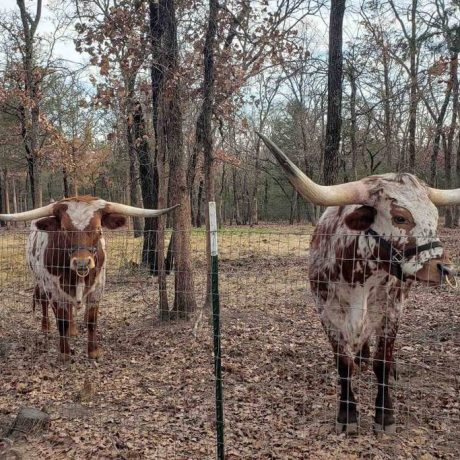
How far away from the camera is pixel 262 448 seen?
3.97 metres

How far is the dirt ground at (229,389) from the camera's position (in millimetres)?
4020

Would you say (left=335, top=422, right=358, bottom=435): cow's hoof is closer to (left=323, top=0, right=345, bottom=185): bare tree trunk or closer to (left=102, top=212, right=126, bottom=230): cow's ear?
(left=102, top=212, right=126, bottom=230): cow's ear

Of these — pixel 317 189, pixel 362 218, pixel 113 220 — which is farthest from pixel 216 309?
pixel 113 220

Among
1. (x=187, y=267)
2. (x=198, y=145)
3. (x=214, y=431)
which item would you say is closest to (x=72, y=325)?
(x=187, y=267)

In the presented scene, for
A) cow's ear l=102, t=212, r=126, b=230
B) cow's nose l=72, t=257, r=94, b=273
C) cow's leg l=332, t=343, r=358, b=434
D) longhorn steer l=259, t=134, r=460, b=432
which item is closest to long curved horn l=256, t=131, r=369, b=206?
longhorn steer l=259, t=134, r=460, b=432

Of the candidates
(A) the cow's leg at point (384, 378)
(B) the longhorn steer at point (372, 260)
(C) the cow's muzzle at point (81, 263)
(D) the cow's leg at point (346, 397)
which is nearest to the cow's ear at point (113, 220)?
(C) the cow's muzzle at point (81, 263)

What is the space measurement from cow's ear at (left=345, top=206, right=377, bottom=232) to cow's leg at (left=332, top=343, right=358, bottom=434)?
1121 millimetres

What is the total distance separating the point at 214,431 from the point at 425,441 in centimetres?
174

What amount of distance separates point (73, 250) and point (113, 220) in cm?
79

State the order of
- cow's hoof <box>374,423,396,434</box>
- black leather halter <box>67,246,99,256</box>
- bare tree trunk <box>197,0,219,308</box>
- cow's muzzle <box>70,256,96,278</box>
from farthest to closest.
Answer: bare tree trunk <box>197,0,219,308</box> → black leather halter <box>67,246,99,256</box> → cow's muzzle <box>70,256,96,278</box> → cow's hoof <box>374,423,396,434</box>

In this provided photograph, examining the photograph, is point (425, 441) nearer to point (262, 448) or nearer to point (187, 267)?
point (262, 448)

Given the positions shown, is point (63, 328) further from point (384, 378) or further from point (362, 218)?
point (362, 218)

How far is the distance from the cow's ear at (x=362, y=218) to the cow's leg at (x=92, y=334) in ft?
12.5

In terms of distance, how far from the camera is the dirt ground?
402cm
